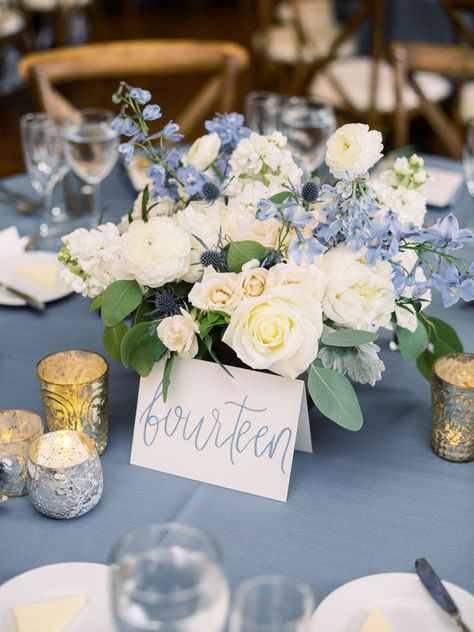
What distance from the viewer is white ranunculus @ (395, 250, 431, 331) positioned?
3.44ft

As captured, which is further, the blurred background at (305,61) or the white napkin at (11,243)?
the blurred background at (305,61)

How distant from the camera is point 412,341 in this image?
117cm

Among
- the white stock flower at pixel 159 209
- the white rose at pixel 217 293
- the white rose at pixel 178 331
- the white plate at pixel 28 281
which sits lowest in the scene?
the white plate at pixel 28 281

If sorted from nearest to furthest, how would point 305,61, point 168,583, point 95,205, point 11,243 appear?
point 168,583 → point 11,243 → point 95,205 → point 305,61

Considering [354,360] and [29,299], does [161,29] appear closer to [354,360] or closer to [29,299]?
[29,299]

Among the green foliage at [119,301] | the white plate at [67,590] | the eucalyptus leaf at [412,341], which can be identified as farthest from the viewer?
the eucalyptus leaf at [412,341]

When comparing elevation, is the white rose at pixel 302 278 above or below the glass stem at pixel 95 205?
above

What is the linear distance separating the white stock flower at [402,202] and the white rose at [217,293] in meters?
0.25

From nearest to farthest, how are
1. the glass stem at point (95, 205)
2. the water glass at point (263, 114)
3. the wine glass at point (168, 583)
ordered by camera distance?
1. the wine glass at point (168, 583)
2. the glass stem at point (95, 205)
3. the water glass at point (263, 114)

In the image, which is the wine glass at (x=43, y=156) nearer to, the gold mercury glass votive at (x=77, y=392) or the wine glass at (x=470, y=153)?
the gold mercury glass votive at (x=77, y=392)

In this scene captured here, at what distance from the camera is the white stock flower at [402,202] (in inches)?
45.0

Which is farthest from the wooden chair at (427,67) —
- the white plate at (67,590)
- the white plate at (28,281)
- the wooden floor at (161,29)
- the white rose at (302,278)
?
the wooden floor at (161,29)

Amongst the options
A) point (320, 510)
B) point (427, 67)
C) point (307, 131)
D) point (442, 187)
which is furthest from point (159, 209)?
point (427, 67)

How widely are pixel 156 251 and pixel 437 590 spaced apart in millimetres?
449
